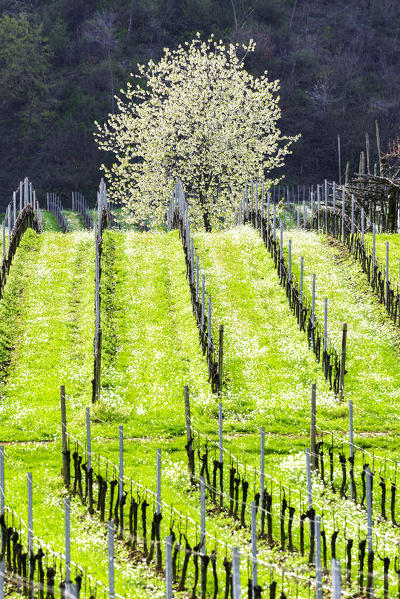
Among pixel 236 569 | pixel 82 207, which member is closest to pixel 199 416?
pixel 236 569

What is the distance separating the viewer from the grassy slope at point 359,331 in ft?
76.5

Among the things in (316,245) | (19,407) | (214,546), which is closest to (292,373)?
(19,407)

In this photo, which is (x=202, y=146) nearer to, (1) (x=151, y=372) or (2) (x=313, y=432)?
(1) (x=151, y=372)

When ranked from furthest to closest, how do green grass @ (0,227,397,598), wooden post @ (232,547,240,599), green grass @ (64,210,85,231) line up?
green grass @ (64,210,85,231)
green grass @ (0,227,397,598)
wooden post @ (232,547,240,599)

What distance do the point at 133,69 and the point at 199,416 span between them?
227ft

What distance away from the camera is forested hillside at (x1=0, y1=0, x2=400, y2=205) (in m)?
85.3

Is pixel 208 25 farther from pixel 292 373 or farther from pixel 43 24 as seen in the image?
pixel 292 373

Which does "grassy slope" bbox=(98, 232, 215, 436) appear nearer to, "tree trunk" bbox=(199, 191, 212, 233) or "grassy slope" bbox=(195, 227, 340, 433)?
"grassy slope" bbox=(195, 227, 340, 433)

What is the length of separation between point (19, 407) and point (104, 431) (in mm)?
2773

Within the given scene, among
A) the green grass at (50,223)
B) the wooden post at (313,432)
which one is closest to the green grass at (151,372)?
the wooden post at (313,432)

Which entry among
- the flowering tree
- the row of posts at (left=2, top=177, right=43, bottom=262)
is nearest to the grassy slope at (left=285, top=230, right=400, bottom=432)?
the row of posts at (left=2, top=177, right=43, bottom=262)

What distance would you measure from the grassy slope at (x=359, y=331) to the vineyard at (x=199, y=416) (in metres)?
0.07

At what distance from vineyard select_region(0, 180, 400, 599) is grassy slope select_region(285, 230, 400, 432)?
7 centimetres

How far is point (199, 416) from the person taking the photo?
2239 centimetres
